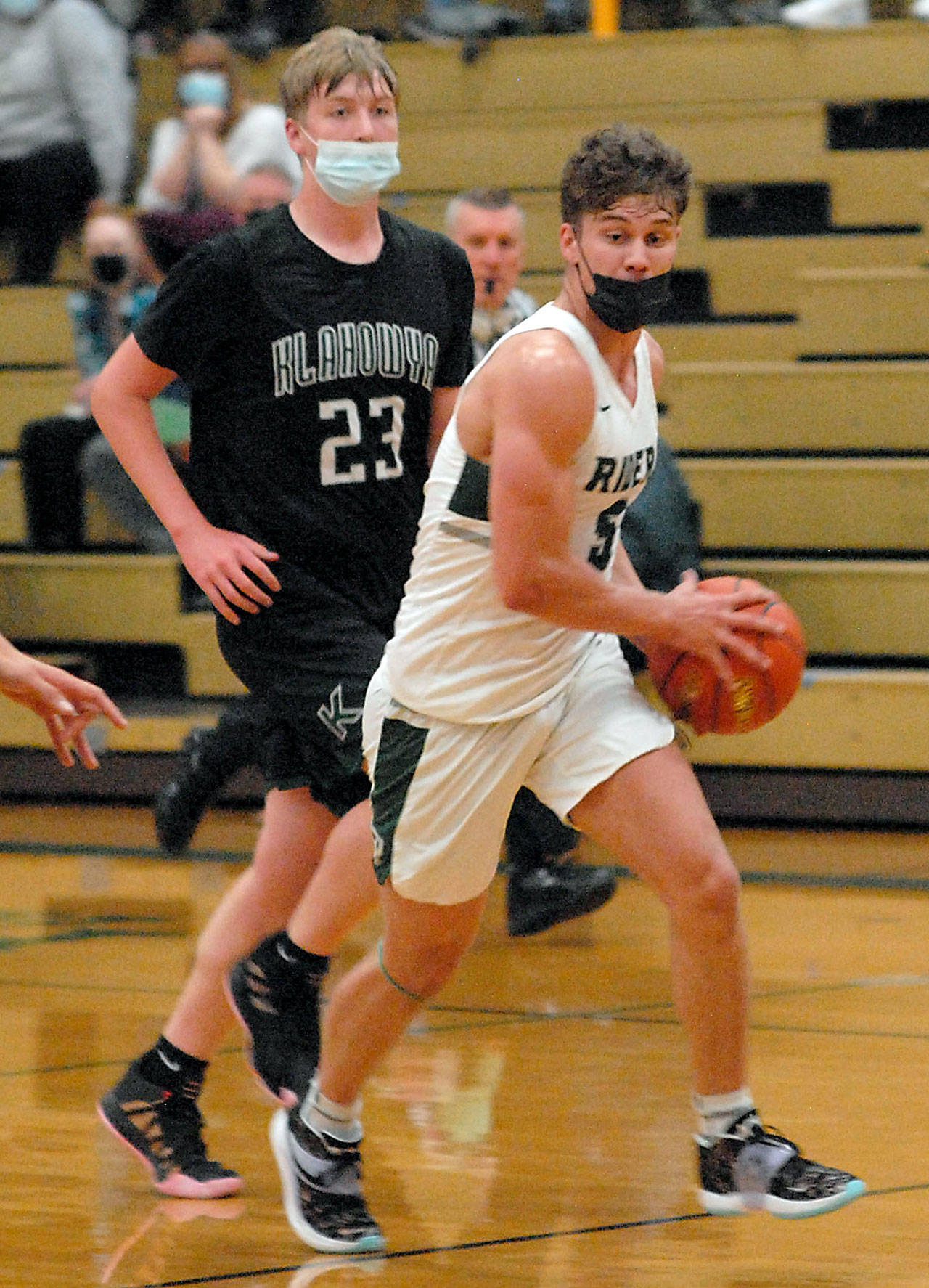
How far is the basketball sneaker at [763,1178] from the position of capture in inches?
113

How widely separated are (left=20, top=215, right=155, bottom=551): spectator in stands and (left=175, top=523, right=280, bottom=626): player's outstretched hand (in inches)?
155

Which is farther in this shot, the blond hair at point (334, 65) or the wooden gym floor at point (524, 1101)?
the blond hair at point (334, 65)

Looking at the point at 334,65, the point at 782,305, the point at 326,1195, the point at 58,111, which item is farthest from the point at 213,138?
the point at 326,1195

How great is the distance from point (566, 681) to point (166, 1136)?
1.07 m

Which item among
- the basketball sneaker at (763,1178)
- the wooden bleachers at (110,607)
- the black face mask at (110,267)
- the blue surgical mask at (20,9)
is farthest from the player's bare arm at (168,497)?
the blue surgical mask at (20,9)

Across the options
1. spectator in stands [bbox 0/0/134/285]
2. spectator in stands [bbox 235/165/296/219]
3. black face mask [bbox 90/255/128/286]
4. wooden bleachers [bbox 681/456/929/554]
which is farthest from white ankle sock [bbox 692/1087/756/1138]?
spectator in stands [bbox 0/0/134/285]

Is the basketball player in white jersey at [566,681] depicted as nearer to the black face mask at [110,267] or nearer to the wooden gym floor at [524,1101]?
the wooden gym floor at [524,1101]

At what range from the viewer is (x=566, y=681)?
118 inches

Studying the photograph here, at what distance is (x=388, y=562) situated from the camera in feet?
11.5

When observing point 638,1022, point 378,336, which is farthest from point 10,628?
point 378,336

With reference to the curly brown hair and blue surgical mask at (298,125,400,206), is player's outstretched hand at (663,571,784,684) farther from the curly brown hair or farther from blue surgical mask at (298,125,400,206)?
blue surgical mask at (298,125,400,206)

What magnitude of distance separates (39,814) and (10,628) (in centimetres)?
86

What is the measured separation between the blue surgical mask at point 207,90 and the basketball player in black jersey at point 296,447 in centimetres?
458

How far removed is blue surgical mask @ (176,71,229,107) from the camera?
789 centimetres
